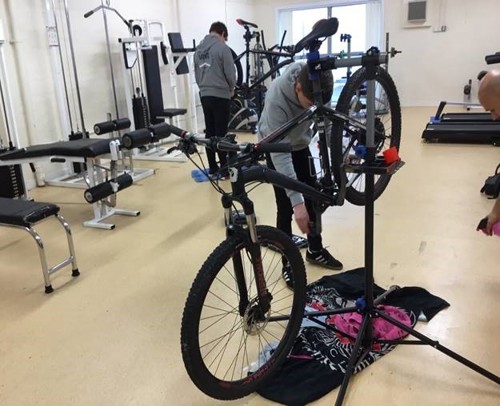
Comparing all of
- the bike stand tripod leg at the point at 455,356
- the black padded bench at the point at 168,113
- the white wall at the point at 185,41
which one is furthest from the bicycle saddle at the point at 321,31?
the black padded bench at the point at 168,113

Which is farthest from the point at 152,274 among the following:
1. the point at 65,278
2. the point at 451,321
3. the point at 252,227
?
the point at 451,321

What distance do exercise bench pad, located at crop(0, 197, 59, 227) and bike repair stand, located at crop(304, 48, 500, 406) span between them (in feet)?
5.61

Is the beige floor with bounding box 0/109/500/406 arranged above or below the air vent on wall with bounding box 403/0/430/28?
below

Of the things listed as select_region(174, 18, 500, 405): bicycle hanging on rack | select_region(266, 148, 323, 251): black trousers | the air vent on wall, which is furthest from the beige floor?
the air vent on wall

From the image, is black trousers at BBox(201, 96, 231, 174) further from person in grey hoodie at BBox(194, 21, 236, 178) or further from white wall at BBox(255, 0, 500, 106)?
white wall at BBox(255, 0, 500, 106)

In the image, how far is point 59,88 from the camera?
5.12 metres

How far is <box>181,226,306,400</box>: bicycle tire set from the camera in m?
1.50

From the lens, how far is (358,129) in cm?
224

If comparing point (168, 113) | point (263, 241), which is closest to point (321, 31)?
point (263, 241)

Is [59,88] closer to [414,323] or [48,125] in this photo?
[48,125]

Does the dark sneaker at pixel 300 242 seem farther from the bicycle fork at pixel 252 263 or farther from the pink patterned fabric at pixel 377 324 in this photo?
the bicycle fork at pixel 252 263

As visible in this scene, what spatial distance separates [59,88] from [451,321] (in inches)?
184

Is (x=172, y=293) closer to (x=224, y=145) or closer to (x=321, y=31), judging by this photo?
(x=224, y=145)

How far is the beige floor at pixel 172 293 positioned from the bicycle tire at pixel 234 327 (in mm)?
147
